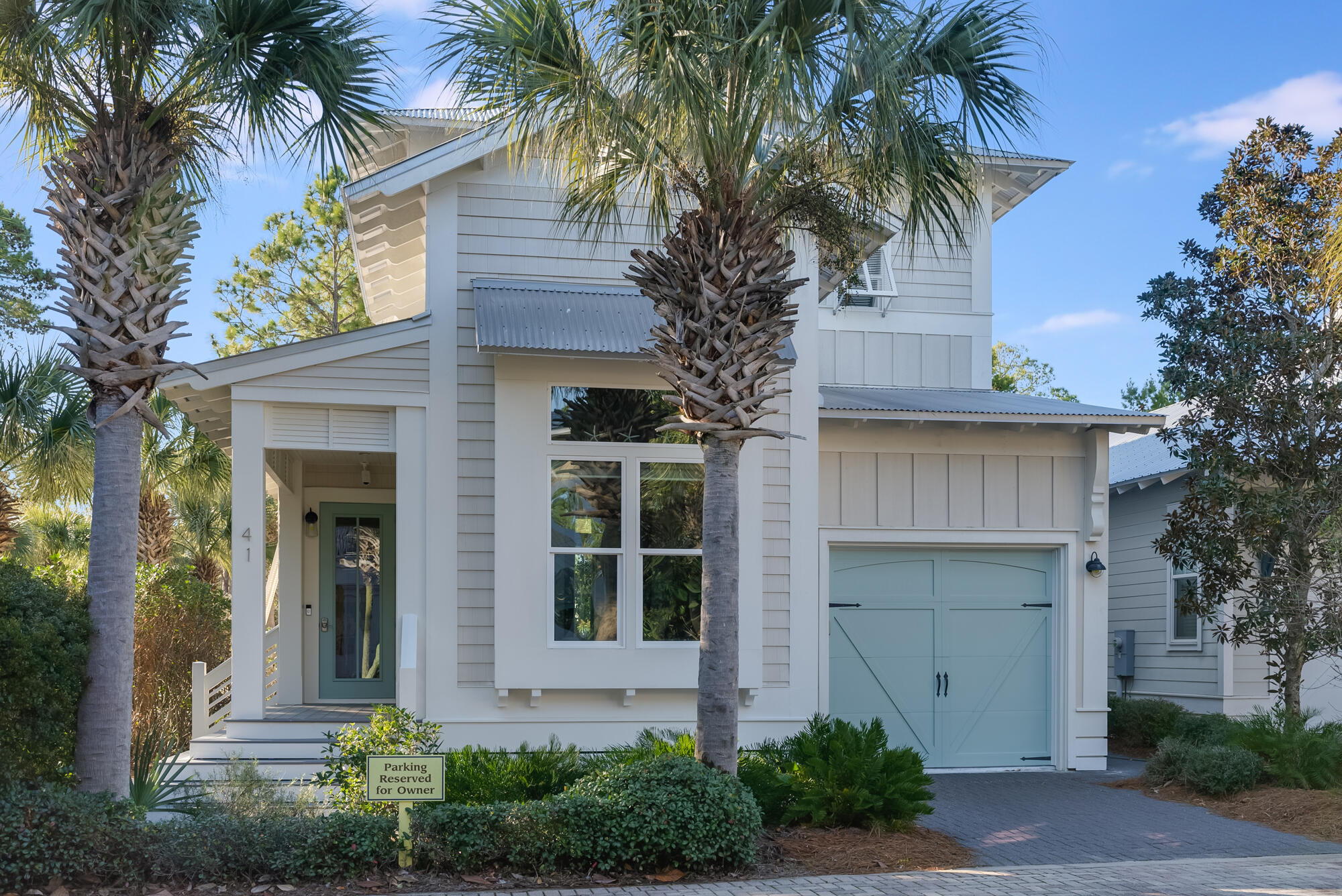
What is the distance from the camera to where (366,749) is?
8.24 metres

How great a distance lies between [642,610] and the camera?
10.9 meters

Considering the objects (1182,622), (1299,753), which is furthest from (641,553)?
(1182,622)

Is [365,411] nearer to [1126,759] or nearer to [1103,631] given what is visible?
[1103,631]

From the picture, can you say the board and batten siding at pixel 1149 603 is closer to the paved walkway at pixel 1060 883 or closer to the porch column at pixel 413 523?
the paved walkway at pixel 1060 883

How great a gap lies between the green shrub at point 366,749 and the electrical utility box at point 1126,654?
11875 millimetres

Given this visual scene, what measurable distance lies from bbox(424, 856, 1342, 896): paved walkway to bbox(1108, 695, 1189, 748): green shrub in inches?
259

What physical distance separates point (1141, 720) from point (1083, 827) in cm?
601

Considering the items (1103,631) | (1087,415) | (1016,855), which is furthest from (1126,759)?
(1016,855)

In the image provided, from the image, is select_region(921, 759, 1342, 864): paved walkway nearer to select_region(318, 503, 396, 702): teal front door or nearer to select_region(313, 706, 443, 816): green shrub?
select_region(313, 706, 443, 816): green shrub

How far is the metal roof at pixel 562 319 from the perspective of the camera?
1026 centimetres

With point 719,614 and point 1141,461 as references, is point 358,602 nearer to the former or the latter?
point 719,614

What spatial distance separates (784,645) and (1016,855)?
3.36 metres

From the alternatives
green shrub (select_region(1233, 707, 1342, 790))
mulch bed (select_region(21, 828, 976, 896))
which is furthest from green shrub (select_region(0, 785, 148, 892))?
green shrub (select_region(1233, 707, 1342, 790))

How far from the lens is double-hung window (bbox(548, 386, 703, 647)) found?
1088cm
